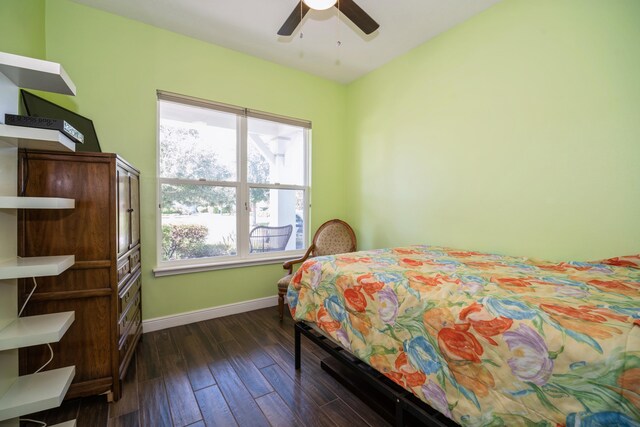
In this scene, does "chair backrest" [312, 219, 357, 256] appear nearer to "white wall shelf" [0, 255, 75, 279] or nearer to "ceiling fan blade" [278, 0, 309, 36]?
"ceiling fan blade" [278, 0, 309, 36]

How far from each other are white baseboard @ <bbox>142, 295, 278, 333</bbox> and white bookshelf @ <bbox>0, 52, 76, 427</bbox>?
1013 millimetres

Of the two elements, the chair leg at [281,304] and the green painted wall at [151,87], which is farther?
the chair leg at [281,304]

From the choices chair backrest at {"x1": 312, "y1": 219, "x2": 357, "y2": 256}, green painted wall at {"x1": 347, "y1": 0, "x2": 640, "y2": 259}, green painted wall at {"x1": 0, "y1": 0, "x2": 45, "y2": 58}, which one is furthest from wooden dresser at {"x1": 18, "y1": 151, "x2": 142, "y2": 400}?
green painted wall at {"x1": 347, "y1": 0, "x2": 640, "y2": 259}

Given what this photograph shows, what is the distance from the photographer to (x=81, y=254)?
5.09ft

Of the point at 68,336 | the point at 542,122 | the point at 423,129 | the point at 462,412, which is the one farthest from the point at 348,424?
the point at 423,129

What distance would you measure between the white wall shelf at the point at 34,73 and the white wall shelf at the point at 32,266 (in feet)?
2.93

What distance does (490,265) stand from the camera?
1.70m

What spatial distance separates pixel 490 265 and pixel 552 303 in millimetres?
764

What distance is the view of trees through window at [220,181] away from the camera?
263 cm

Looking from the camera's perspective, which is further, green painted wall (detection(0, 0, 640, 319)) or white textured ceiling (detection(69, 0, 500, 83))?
white textured ceiling (detection(69, 0, 500, 83))

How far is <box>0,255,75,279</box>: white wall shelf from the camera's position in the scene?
46.4 inches

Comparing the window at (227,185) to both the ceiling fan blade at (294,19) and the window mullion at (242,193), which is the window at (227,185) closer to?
the window mullion at (242,193)

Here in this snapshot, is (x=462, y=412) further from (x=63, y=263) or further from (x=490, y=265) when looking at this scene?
(x=63, y=263)

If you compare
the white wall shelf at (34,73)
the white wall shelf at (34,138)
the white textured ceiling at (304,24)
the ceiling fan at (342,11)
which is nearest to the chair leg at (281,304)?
the white wall shelf at (34,138)
